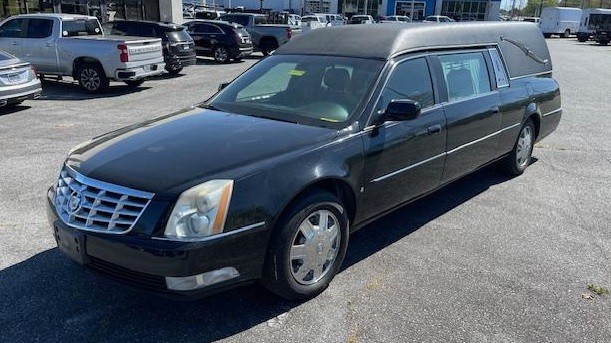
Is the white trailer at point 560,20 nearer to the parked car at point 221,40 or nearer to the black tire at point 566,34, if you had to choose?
the black tire at point 566,34

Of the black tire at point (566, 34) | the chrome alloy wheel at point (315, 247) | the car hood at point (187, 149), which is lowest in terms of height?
the black tire at point (566, 34)

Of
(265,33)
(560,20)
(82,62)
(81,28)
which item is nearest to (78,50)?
(82,62)

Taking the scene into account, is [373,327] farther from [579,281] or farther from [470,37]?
[470,37]

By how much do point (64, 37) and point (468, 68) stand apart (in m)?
11.2

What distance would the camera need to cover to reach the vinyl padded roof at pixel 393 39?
4.32 meters

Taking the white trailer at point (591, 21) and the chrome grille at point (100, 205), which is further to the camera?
the white trailer at point (591, 21)

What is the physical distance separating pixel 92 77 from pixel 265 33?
1128cm

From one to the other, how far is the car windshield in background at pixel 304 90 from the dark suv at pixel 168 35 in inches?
456

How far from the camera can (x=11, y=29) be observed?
13203 millimetres

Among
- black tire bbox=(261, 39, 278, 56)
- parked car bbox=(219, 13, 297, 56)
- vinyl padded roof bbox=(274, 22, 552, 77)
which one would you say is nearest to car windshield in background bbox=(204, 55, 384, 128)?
vinyl padded roof bbox=(274, 22, 552, 77)

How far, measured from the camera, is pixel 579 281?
3873mm

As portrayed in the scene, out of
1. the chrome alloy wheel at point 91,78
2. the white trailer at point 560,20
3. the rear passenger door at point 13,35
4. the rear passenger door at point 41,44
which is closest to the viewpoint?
the chrome alloy wheel at point 91,78

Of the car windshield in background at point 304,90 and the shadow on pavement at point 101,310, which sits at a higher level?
the car windshield in background at point 304,90

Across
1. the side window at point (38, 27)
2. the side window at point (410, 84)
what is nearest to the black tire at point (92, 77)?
the side window at point (38, 27)
